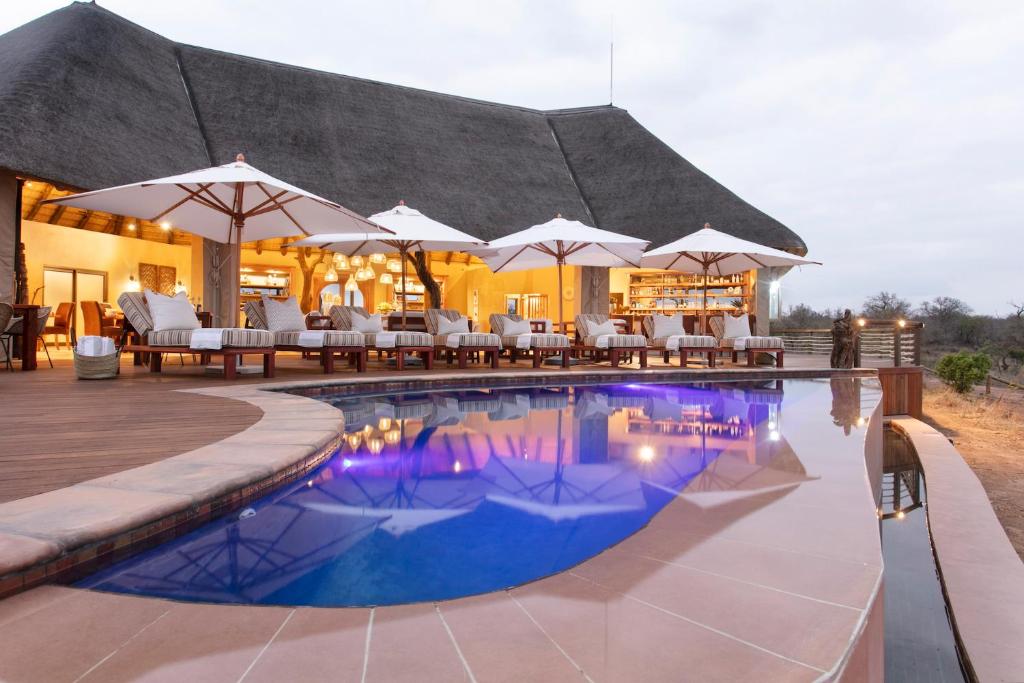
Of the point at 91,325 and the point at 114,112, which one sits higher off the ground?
the point at 114,112

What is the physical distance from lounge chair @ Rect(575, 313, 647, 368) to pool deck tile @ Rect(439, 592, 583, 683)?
8.75 metres

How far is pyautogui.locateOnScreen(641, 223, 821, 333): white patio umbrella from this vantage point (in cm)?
1067

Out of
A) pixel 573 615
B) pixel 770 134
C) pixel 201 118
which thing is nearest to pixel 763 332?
pixel 201 118

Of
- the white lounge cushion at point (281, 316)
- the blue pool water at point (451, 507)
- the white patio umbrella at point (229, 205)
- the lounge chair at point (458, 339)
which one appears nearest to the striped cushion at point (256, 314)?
the white lounge cushion at point (281, 316)

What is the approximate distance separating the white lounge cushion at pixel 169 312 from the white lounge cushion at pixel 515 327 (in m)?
4.68

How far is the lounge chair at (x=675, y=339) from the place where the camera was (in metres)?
10.7

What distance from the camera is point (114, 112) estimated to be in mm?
10727

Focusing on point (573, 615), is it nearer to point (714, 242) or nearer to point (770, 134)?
point (714, 242)

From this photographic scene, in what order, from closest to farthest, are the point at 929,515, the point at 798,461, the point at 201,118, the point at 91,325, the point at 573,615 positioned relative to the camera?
the point at 573,615 < the point at 798,461 < the point at 929,515 < the point at 91,325 < the point at 201,118

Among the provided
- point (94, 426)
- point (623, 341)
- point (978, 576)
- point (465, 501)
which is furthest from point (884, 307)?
point (94, 426)

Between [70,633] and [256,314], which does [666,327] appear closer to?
[256,314]

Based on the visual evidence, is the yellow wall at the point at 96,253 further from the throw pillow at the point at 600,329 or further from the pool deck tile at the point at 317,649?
the pool deck tile at the point at 317,649

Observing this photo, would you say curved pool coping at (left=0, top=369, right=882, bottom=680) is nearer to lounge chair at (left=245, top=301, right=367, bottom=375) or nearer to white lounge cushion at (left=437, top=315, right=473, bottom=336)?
lounge chair at (left=245, top=301, right=367, bottom=375)

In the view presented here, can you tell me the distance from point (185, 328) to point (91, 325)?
501cm
